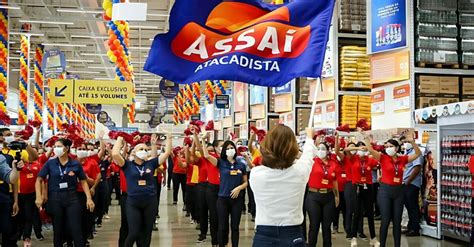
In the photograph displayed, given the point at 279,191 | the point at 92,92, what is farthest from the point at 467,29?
the point at 92,92

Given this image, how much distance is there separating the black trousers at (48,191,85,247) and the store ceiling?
13487 mm

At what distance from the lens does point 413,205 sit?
32.6 feet

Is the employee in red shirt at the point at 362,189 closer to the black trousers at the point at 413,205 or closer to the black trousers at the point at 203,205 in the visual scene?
the black trousers at the point at 413,205

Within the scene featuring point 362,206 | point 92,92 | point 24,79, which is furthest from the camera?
point 24,79

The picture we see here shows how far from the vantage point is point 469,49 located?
11.5 meters

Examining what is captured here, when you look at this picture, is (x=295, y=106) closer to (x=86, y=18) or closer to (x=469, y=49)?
(x=469, y=49)

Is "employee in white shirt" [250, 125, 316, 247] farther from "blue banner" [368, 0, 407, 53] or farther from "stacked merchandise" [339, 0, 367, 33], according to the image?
"stacked merchandise" [339, 0, 367, 33]

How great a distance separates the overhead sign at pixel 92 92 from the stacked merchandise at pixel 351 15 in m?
6.37

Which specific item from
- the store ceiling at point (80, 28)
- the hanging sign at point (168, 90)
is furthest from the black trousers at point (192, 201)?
the hanging sign at point (168, 90)

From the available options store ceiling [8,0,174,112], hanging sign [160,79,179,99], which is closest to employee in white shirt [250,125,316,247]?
store ceiling [8,0,174,112]

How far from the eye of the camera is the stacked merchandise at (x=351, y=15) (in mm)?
13809

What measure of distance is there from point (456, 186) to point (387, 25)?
3786mm

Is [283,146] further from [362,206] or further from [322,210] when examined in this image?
[362,206]

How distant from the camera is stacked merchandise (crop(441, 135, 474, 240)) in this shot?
8.95m
